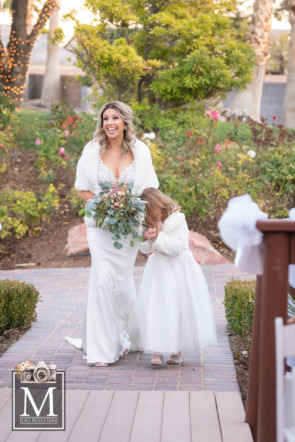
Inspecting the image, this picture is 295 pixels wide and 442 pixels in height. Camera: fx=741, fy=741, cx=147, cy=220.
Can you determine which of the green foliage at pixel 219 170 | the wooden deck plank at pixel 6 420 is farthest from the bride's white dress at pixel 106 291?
the green foliage at pixel 219 170

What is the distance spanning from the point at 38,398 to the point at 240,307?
216 cm

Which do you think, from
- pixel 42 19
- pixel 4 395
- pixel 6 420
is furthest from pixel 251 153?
pixel 6 420

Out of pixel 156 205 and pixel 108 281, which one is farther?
pixel 108 281

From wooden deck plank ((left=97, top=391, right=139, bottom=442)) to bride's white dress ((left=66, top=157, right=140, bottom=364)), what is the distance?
90cm

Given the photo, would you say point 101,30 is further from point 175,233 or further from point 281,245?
point 281,245

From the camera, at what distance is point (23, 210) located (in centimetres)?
1145

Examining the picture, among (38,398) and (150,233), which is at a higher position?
(150,233)

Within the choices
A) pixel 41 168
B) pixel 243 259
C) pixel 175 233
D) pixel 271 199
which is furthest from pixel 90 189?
pixel 41 168

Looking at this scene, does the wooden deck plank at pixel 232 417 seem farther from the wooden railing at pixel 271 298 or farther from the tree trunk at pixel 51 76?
the tree trunk at pixel 51 76

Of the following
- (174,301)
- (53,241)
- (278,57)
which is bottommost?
(53,241)

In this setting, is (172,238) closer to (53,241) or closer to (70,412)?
(70,412)

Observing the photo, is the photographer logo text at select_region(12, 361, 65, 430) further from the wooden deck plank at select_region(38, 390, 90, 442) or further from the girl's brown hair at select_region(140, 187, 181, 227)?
the girl's brown hair at select_region(140, 187, 181, 227)

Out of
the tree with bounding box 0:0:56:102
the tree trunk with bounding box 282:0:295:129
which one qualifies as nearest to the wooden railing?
the tree with bounding box 0:0:56:102

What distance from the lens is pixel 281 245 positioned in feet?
10.5
